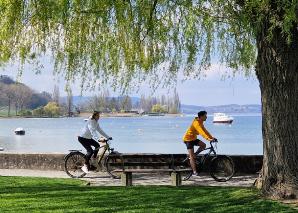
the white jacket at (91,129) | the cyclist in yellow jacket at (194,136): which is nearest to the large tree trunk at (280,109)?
the cyclist in yellow jacket at (194,136)

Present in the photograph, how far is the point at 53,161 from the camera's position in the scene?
17703mm

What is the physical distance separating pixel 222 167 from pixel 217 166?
13cm

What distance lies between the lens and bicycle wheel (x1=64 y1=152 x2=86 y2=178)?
53.5 ft

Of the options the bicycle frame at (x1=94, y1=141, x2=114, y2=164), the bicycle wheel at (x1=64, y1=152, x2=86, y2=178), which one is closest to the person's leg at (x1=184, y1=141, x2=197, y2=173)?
the bicycle frame at (x1=94, y1=141, x2=114, y2=164)

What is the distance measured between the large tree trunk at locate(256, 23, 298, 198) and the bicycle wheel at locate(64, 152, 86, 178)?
6.71 m

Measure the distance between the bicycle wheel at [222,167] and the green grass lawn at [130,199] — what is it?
7.74 ft

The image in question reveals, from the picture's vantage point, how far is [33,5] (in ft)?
35.3

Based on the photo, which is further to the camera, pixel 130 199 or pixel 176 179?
pixel 176 179

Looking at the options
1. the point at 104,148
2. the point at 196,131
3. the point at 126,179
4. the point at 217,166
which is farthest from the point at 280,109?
the point at 104,148

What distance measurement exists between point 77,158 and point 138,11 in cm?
666

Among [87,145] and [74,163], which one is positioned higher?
[87,145]

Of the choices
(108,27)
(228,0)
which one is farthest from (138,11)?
(228,0)

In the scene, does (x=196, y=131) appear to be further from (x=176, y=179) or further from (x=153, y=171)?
(x=153, y=171)

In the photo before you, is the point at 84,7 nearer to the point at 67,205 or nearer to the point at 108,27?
→ the point at 108,27
